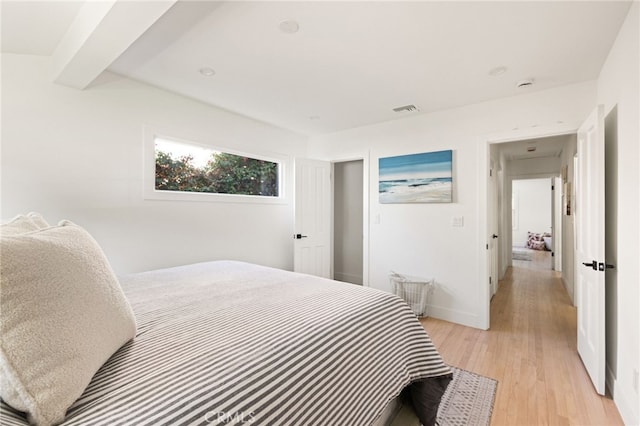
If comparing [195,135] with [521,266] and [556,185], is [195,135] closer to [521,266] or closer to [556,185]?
[521,266]

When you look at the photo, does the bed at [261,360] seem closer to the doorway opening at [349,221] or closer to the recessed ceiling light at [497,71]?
the recessed ceiling light at [497,71]

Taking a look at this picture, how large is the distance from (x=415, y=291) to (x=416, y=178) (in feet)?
4.40

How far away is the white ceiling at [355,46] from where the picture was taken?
63.0 inches

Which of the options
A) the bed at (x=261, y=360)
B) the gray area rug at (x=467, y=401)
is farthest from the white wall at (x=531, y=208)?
the bed at (x=261, y=360)

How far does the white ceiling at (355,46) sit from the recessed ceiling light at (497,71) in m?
0.05

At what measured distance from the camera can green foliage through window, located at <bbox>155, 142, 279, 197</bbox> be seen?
286 centimetres

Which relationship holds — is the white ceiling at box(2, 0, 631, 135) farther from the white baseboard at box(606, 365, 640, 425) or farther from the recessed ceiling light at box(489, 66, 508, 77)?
the white baseboard at box(606, 365, 640, 425)

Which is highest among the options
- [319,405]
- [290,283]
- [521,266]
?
[290,283]

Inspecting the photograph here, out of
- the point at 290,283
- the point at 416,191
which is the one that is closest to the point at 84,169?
the point at 290,283

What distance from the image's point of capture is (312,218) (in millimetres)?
3963

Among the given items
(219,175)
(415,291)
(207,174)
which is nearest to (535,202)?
(415,291)

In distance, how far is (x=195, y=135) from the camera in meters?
3.00

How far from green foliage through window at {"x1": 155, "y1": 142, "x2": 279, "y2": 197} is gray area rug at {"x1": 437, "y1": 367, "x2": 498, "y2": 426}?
2.91m

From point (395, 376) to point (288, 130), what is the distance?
347cm
